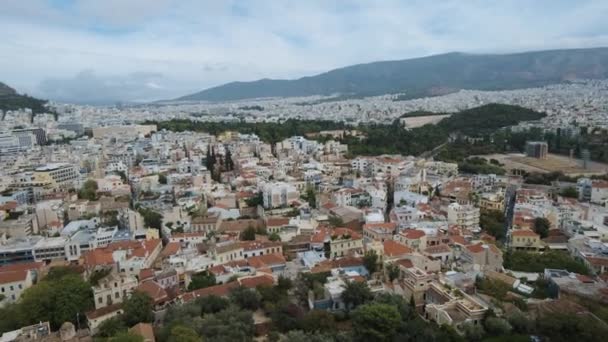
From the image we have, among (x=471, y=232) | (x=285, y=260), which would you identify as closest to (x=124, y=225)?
(x=285, y=260)

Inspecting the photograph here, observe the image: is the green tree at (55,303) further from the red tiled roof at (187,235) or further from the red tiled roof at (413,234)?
the red tiled roof at (413,234)

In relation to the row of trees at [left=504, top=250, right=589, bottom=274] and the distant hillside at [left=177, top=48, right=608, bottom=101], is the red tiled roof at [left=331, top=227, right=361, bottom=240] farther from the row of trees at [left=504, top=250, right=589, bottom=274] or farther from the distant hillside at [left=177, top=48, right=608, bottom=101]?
the distant hillside at [left=177, top=48, right=608, bottom=101]

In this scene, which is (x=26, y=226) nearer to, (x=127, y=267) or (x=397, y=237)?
(x=127, y=267)

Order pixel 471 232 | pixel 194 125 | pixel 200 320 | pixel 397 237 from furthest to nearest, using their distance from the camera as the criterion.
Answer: pixel 194 125 → pixel 471 232 → pixel 397 237 → pixel 200 320

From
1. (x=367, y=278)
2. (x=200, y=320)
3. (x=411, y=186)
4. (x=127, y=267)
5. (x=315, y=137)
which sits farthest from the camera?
(x=315, y=137)

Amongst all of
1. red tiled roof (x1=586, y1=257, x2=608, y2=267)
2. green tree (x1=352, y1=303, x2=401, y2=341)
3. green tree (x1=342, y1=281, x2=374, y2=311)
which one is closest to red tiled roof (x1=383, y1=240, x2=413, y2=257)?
green tree (x1=342, y1=281, x2=374, y2=311)

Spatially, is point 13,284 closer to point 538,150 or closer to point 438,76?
point 538,150

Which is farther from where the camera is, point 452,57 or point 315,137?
point 452,57

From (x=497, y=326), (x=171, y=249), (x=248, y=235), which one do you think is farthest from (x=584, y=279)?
(x=171, y=249)
